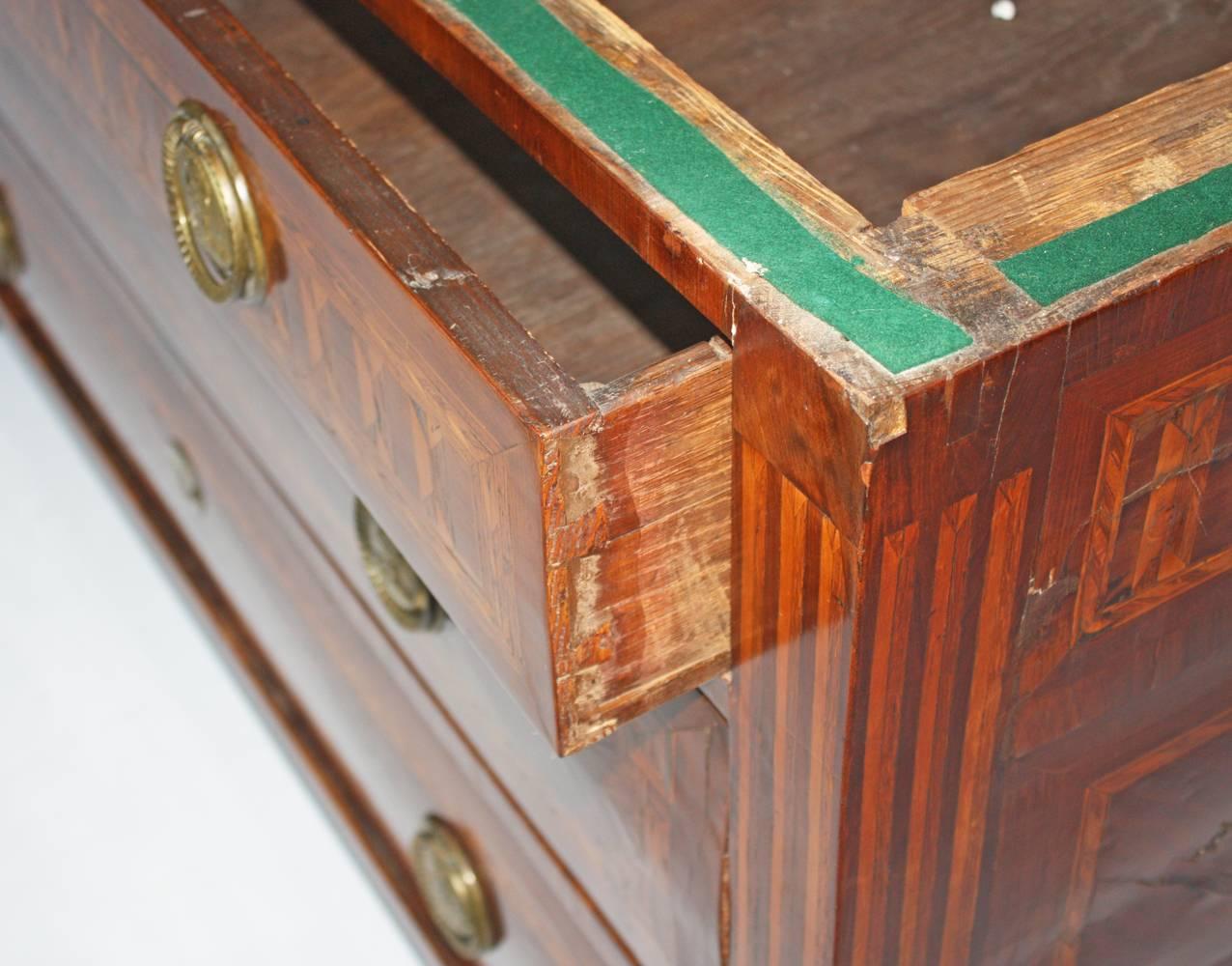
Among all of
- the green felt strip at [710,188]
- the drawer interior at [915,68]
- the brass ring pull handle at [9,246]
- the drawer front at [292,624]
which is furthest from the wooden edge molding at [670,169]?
the brass ring pull handle at [9,246]

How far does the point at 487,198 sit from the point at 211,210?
193 millimetres

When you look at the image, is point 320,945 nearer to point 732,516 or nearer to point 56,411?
point 56,411

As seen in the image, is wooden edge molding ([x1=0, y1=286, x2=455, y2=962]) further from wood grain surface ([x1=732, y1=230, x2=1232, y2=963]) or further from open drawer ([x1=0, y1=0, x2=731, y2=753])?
wood grain surface ([x1=732, y1=230, x2=1232, y2=963])

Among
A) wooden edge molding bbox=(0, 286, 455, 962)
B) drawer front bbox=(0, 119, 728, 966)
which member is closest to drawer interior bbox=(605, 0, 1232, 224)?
drawer front bbox=(0, 119, 728, 966)

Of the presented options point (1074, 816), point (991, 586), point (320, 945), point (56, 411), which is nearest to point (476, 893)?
point (320, 945)

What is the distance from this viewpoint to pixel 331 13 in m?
0.94

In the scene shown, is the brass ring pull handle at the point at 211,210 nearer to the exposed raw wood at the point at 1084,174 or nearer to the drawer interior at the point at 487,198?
the drawer interior at the point at 487,198

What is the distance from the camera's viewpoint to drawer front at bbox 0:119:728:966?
65 centimetres

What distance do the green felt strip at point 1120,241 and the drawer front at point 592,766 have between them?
221 millimetres

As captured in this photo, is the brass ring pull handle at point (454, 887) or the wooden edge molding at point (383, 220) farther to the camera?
the brass ring pull handle at point (454, 887)

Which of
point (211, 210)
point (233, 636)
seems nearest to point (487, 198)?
point (211, 210)

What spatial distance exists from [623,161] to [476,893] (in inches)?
21.6

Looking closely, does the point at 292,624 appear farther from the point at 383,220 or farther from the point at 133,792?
the point at 383,220

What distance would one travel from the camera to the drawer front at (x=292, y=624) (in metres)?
0.91
